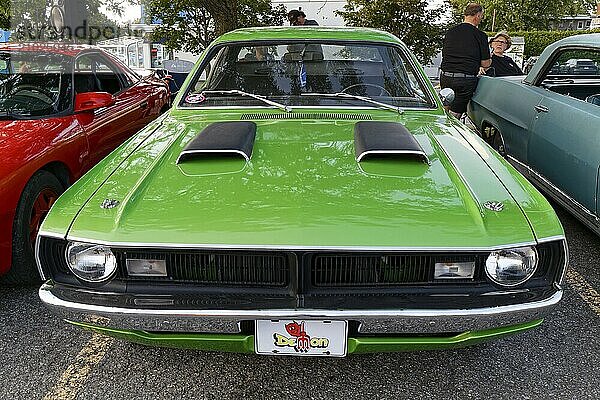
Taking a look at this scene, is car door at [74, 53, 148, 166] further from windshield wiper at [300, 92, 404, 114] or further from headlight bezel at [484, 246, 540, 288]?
headlight bezel at [484, 246, 540, 288]

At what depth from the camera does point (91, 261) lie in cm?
214

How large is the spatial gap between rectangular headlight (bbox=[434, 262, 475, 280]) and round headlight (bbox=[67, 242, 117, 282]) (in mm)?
1240

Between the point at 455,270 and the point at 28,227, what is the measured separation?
2.50 m

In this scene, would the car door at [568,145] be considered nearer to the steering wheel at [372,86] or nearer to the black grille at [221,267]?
the steering wheel at [372,86]

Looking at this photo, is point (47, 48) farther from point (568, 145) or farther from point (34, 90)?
point (568, 145)

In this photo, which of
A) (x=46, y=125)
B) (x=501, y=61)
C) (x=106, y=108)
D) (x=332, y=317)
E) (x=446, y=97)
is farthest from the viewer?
(x=501, y=61)

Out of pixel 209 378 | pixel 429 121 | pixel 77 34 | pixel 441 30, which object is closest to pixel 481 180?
pixel 429 121

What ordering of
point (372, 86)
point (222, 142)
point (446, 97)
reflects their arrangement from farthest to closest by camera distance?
1. point (446, 97)
2. point (372, 86)
3. point (222, 142)

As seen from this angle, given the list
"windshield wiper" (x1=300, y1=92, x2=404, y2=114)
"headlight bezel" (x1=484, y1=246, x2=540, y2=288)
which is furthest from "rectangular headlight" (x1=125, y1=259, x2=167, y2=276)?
"windshield wiper" (x1=300, y1=92, x2=404, y2=114)

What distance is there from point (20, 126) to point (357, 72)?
2.20 metres

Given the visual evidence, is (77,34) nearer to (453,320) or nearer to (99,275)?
(99,275)

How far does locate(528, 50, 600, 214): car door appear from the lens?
3.58 metres

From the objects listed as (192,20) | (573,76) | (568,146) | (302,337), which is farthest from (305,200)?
(192,20)

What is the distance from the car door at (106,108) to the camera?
424 centimetres
